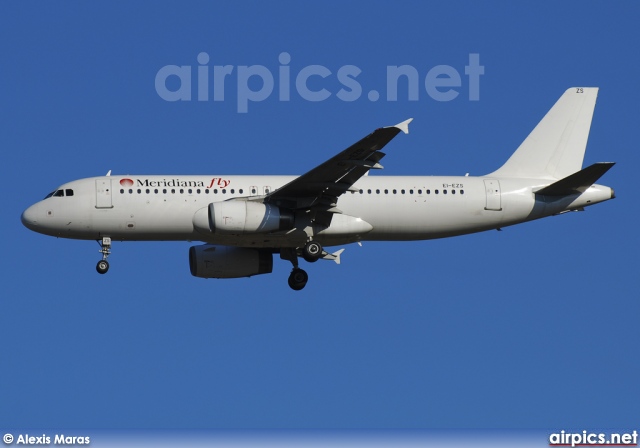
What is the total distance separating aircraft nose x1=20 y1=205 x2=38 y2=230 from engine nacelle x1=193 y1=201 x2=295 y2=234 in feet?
21.7

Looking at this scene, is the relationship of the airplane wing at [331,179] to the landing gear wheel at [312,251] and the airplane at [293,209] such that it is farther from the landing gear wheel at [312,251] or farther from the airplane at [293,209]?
the landing gear wheel at [312,251]

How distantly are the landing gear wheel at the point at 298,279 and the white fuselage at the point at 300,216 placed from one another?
7.08 ft

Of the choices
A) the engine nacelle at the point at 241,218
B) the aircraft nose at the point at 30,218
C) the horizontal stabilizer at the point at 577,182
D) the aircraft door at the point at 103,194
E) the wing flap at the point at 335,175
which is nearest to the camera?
the wing flap at the point at 335,175

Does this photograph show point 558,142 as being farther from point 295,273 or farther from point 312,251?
point 295,273

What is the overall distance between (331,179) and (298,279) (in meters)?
6.10

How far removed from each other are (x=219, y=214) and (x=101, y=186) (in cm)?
553

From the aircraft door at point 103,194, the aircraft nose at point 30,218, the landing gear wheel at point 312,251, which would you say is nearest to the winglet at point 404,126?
the landing gear wheel at point 312,251

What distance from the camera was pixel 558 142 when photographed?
7031 centimetres

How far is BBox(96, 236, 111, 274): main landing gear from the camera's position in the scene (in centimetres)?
6606

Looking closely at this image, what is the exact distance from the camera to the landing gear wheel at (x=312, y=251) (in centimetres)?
6581

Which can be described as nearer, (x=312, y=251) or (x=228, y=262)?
(x=312, y=251)

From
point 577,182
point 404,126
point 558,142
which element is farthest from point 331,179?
point 558,142

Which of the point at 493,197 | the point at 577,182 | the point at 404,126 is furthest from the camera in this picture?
the point at 493,197

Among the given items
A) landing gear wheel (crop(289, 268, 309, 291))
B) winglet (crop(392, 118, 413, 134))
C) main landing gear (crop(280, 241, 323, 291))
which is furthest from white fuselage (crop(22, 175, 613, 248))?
winglet (crop(392, 118, 413, 134))
